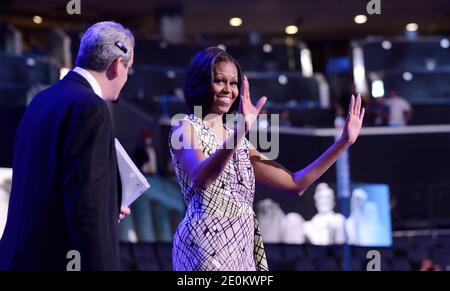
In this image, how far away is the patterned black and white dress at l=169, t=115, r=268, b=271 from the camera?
3076 millimetres

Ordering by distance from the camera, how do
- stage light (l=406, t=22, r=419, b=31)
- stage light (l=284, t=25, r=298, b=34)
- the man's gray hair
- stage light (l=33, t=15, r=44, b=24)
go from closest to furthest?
the man's gray hair, stage light (l=33, t=15, r=44, b=24), stage light (l=406, t=22, r=419, b=31), stage light (l=284, t=25, r=298, b=34)

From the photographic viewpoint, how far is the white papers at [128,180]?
121 inches

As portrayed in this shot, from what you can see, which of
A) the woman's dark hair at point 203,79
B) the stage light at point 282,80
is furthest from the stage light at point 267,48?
the woman's dark hair at point 203,79

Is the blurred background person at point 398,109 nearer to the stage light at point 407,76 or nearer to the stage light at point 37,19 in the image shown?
the stage light at point 407,76

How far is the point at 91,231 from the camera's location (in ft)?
8.79

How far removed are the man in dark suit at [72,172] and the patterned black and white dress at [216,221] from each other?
14.2 inches

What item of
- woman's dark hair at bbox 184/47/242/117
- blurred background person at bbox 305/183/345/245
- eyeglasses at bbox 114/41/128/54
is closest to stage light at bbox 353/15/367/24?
blurred background person at bbox 305/183/345/245

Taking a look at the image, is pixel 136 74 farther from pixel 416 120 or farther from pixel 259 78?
pixel 416 120

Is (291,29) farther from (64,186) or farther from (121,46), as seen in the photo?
(64,186)

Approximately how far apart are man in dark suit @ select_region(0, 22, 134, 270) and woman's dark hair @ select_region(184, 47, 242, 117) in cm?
31

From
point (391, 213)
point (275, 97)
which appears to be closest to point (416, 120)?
point (275, 97)

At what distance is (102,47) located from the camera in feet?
9.51

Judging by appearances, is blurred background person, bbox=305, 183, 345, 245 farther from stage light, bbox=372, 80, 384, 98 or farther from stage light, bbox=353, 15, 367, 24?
stage light, bbox=353, 15, 367, 24

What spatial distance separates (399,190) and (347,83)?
8.73m
